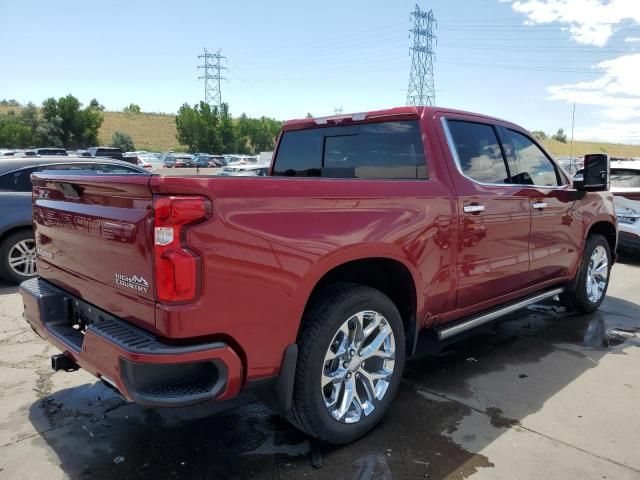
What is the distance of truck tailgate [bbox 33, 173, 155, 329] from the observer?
2279 mm

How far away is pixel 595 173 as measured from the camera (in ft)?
15.5

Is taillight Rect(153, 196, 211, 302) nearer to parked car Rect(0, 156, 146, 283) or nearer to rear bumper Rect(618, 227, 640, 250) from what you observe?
parked car Rect(0, 156, 146, 283)

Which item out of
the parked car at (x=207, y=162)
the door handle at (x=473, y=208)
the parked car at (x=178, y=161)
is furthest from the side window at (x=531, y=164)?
the parked car at (x=207, y=162)

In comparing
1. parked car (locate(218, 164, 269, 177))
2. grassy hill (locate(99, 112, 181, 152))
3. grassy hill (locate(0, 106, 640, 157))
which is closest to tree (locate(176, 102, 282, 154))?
grassy hill (locate(0, 106, 640, 157))

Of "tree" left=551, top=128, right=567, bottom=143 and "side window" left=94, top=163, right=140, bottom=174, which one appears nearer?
"side window" left=94, top=163, right=140, bottom=174

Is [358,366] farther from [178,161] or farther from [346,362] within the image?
[178,161]

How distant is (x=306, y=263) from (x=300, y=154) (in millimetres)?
2117

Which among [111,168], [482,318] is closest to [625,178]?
[482,318]

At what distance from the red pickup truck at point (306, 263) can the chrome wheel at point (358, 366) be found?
0.03ft

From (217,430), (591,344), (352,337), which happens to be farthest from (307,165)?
(591,344)

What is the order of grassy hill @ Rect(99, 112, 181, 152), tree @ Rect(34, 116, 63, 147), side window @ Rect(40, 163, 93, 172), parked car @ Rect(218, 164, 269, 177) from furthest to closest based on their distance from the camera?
grassy hill @ Rect(99, 112, 181, 152) < tree @ Rect(34, 116, 63, 147) < side window @ Rect(40, 163, 93, 172) < parked car @ Rect(218, 164, 269, 177)

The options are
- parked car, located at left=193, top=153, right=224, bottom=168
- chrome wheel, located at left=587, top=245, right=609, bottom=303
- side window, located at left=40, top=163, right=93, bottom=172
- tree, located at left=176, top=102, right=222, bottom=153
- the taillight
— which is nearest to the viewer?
the taillight

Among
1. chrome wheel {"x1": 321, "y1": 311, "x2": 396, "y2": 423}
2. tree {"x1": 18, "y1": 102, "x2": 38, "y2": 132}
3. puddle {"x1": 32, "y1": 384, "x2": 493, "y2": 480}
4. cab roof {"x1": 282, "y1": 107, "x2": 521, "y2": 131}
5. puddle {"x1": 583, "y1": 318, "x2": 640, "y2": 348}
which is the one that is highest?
tree {"x1": 18, "y1": 102, "x2": 38, "y2": 132}

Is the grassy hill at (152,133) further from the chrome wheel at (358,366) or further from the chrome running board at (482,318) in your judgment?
the chrome wheel at (358,366)
